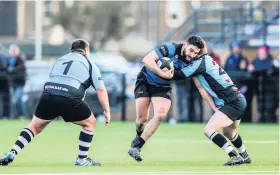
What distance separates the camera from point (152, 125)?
14.9 metres

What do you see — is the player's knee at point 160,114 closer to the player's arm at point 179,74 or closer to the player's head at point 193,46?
the player's arm at point 179,74

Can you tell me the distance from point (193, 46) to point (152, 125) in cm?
151

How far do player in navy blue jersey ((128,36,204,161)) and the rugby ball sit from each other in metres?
0.05

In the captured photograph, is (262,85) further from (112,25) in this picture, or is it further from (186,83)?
(112,25)

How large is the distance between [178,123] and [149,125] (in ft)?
38.7

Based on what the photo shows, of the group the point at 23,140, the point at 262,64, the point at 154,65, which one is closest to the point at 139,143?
the point at 154,65

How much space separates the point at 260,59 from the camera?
2598 cm

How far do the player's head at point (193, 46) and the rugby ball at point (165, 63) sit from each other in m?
0.34

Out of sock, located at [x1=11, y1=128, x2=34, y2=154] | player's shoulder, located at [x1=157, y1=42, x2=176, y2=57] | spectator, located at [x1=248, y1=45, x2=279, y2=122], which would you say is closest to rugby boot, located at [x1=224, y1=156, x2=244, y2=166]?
player's shoulder, located at [x1=157, y1=42, x2=176, y2=57]

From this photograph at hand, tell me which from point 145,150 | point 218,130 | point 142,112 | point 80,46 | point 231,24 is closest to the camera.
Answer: point 80,46

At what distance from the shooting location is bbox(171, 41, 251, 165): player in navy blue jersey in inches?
555

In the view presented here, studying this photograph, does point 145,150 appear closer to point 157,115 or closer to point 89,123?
point 157,115

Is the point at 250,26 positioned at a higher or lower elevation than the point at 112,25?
higher

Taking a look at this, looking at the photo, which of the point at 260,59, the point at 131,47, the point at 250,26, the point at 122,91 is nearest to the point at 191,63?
the point at 260,59
